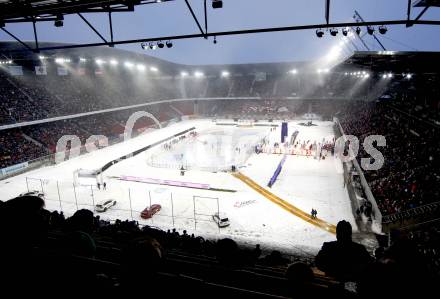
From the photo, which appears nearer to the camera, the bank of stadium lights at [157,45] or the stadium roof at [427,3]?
the stadium roof at [427,3]

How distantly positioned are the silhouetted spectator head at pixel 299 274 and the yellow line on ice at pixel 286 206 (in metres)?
16.2

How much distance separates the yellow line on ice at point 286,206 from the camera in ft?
61.6

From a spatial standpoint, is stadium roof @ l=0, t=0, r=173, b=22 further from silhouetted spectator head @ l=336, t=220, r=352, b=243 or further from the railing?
the railing

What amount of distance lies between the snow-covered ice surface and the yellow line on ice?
499mm

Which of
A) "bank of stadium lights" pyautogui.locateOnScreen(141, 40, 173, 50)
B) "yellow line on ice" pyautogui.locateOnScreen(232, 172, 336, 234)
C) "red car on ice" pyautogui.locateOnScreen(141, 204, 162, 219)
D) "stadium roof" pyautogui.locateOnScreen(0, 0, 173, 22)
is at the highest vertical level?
"stadium roof" pyautogui.locateOnScreen(0, 0, 173, 22)

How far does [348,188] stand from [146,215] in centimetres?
1655

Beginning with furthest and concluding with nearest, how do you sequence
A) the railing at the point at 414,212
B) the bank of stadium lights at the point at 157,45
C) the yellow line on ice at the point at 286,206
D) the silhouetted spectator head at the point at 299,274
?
1. the yellow line on ice at the point at 286,206
2. the railing at the point at 414,212
3. the bank of stadium lights at the point at 157,45
4. the silhouetted spectator head at the point at 299,274

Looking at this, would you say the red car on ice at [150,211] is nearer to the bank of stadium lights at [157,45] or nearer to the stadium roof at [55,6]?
the bank of stadium lights at [157,45]

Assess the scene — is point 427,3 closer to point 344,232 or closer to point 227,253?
point 344,232

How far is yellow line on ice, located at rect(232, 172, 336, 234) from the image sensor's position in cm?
1878

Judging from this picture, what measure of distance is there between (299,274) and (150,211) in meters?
18.9

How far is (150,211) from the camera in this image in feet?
68.7

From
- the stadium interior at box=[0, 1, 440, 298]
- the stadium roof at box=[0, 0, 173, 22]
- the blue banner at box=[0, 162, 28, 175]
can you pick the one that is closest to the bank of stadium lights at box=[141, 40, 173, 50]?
the stadium roof at box=[0, 0, 173, 22]

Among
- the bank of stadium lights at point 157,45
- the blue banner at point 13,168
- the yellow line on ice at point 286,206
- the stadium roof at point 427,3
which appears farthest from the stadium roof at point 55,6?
the blue banner at point 13,168
